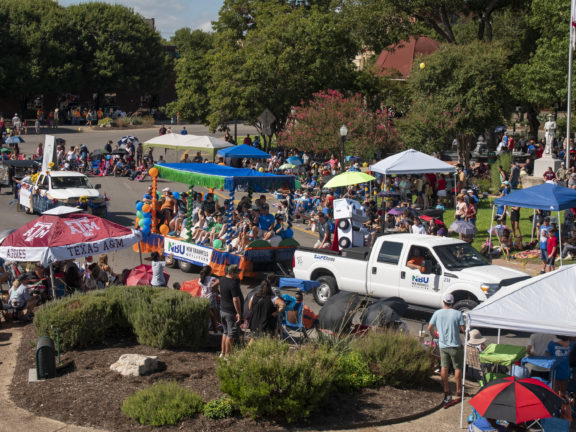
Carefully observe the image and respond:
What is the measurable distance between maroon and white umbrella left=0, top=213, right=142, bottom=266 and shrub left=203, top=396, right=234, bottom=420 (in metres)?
5.35

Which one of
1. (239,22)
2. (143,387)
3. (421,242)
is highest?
(239,22)

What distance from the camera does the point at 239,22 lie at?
46625mm

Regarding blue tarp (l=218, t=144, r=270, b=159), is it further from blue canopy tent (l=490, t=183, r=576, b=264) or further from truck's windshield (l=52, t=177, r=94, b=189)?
blue canopy tent (l=490, t=183, r=576, b=264)

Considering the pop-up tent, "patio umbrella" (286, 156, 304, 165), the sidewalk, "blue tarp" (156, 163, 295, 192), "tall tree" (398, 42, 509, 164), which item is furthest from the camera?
"patio umbrella" (286, 156, 304, 165)

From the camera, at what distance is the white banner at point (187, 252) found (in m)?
17.7

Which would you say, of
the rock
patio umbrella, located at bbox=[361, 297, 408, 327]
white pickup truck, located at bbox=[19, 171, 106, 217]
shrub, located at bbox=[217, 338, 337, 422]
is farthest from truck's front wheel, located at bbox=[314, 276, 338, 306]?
white pickup truck, located at bbox=[19, 171, 106, 217]

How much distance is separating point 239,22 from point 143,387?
39.8m

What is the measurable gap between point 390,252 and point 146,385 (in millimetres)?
6384

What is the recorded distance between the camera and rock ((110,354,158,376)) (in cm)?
1047

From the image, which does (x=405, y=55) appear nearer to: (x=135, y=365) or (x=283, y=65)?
(x=283, y=65)

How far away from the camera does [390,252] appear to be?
14.5 meters

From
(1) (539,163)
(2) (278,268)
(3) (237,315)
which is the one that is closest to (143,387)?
(3) (237,315)

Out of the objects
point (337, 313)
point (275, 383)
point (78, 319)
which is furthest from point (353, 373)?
point (78, 319)

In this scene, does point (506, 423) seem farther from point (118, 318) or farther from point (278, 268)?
point (278, 268)
